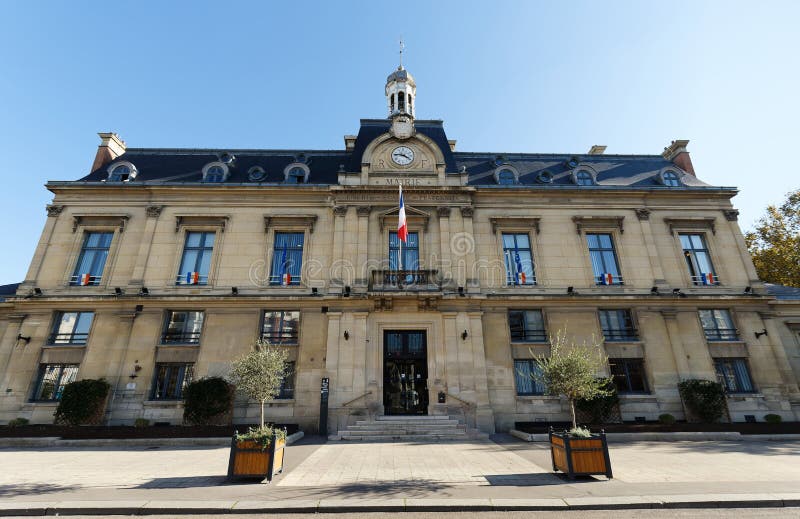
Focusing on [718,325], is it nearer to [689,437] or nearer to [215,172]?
[689,437]

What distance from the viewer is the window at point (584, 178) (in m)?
23.6

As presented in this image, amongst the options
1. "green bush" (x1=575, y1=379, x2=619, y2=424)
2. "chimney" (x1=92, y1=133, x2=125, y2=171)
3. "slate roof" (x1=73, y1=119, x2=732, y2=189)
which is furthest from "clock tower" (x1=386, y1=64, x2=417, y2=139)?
"green bush" (x1=575, y1=379, x2=619, y2=424)

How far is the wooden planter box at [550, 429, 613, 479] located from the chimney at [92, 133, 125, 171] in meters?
30.2

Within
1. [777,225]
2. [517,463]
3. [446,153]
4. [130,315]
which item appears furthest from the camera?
[777,225]

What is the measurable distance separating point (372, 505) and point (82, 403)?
17049 mm

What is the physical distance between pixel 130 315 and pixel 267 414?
9.27 meters

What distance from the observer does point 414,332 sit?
19.5 meters

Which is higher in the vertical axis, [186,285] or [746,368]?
[186,285]

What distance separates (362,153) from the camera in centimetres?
2311

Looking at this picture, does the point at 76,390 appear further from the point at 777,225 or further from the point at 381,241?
the point at 777,225

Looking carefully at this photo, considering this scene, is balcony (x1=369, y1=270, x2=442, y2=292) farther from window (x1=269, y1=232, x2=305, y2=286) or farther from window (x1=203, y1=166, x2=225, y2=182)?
window (x1=203, y1=166, x2=225, y2=182)

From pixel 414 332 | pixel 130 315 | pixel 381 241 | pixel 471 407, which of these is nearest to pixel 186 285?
pixel 130 315

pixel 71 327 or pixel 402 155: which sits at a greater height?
pixel 402 155

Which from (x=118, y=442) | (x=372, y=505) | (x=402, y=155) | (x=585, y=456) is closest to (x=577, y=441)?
(x=585, y=456)
